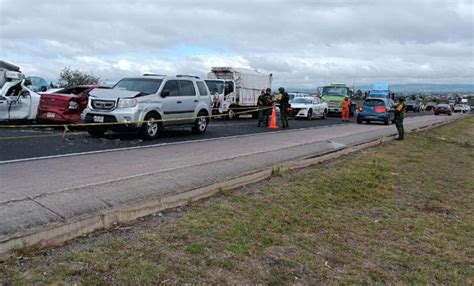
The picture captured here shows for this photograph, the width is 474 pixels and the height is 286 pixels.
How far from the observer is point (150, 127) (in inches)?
583

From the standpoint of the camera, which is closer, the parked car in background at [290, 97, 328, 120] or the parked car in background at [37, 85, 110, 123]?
the parked car in background at [37, 85, 110, 123]

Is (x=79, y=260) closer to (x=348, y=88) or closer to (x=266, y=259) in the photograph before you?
(x=266, y=259)

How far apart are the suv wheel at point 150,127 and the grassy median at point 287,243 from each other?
256 inches

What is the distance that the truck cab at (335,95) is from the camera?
3909cm

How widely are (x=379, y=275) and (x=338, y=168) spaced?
6079mm

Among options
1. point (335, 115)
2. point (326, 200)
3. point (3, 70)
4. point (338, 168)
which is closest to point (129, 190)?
point (326, 200)

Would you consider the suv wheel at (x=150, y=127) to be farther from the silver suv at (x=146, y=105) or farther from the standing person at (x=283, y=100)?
the standing person at (x=283, y=100)

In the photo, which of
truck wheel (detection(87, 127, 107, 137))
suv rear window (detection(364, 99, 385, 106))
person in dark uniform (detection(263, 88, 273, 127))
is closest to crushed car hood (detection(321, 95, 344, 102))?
suv rear window (detection(364, 99, 385, 106))

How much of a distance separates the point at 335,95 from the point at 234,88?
1392 centimetres

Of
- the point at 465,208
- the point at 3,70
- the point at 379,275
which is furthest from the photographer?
the point at 3,70

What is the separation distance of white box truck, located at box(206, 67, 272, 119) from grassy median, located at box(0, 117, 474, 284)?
735 inches

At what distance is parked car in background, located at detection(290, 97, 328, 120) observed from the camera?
32344 mm

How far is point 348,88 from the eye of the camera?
4088 centimetres

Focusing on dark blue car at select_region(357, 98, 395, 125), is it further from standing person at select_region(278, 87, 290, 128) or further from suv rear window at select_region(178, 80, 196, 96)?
suv rear window at select_region(178, 80, 196, 96)
